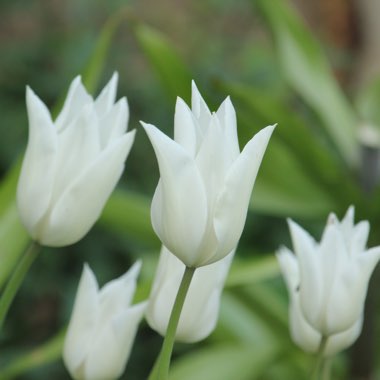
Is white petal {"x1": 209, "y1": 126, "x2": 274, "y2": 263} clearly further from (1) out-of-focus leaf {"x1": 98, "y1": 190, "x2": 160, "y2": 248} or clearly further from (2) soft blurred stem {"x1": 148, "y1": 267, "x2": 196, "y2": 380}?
(1) out-of-focus leaf {"x1": 98, "y1": 190, "x2": 160, "y2": 248}

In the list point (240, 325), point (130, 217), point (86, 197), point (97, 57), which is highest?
point (86, 197)

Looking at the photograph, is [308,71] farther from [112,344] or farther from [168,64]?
[112,344]

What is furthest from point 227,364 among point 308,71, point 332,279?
point 332,279

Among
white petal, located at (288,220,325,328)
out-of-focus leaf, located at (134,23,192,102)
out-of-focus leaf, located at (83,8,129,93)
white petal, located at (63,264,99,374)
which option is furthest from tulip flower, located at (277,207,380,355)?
out-of-focus leaf, located at (134,23,192,102)

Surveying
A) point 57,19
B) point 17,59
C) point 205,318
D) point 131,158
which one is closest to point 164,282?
point 205,318

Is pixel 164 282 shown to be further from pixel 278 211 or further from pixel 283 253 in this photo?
pixel 278 211

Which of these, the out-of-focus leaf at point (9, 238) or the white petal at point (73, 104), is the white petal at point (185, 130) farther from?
the out-of-focus leaf at point (9, 238)

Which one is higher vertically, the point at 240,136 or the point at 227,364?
the point at 240,136
